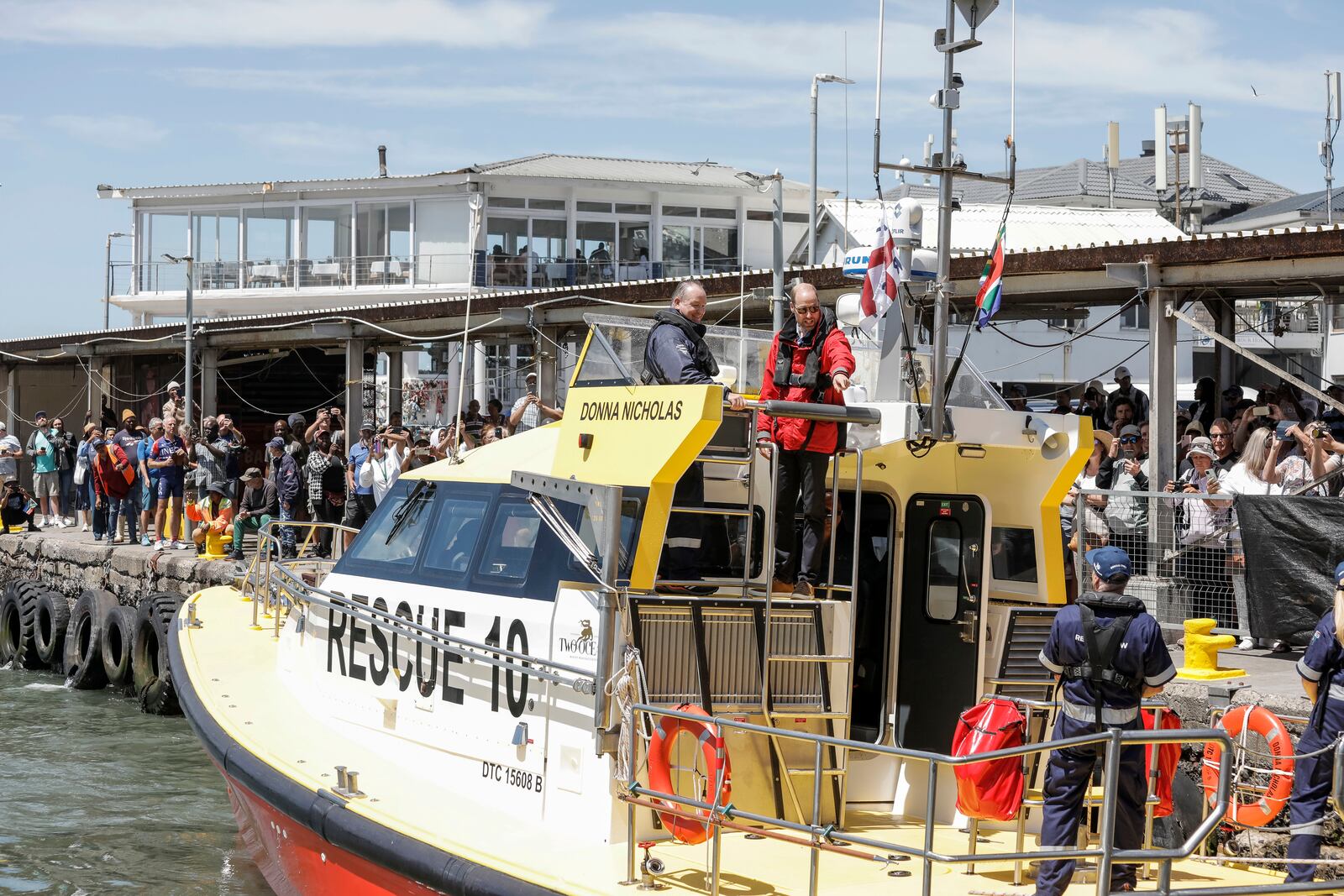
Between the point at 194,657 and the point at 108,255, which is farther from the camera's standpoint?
the point at 108,255

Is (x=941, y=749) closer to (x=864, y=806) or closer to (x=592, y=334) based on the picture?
(x=864, y=806)

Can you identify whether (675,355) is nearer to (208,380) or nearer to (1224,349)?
(1224,349)

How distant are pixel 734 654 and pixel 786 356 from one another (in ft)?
4.82

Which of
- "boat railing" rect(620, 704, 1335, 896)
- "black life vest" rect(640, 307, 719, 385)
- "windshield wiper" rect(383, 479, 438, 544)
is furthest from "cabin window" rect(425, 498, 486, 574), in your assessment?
"boat railing" rect(620, 704, 1335, 896)

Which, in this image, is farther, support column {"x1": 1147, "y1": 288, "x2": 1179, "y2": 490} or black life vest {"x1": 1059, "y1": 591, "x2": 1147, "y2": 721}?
support column {"x1": 1147, "y1": 288, "x2": 1179, "y2": 490}

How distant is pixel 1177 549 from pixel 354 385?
1531 centimetres

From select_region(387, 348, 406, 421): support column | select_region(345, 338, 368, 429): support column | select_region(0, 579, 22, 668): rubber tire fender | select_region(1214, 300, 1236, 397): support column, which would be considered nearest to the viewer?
select_region(1214, 300, 1236, 397): support column

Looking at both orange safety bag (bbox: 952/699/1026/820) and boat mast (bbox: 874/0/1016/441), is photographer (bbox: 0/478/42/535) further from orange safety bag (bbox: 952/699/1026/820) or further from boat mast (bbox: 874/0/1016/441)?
orange safety bag (bbox: 952/699/1026/820)

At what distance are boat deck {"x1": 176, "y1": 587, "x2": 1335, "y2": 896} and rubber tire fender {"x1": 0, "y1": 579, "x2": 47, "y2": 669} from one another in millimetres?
9805

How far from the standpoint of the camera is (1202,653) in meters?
8.98

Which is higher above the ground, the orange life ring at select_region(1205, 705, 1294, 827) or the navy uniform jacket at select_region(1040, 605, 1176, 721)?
the navy uniform jacket at select_region(1040, 605, 1176, 721)

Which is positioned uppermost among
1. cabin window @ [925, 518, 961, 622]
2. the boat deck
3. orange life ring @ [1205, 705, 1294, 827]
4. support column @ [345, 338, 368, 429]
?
support column @ [345, 338, 368, 429]

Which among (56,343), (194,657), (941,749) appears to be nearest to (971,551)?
(941,749)

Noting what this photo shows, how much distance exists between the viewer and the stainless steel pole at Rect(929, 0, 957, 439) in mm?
6215
